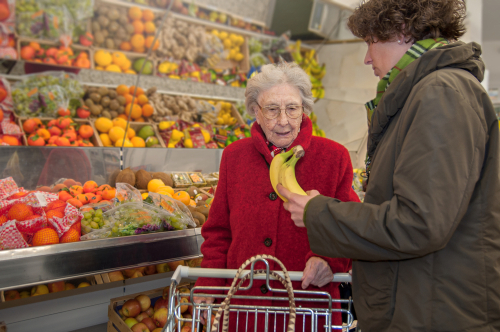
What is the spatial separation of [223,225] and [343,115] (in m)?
3.75

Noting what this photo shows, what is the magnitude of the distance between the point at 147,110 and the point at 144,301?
2084 millimetres

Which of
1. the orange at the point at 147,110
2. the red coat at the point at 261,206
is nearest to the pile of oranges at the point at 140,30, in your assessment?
the orange at the point at 147,110

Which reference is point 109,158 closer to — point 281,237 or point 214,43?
point 281,237

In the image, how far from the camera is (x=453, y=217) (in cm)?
85

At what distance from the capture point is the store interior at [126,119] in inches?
73.7

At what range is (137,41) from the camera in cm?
388

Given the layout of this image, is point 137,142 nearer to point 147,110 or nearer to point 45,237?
point 147,110

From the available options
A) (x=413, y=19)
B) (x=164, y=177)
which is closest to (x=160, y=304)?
(x=164, y=177)

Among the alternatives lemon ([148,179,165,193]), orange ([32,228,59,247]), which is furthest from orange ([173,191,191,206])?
orange ([32,228,59,247])

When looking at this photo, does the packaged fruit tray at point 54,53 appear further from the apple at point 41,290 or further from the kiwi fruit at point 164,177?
the apple at point 41,290

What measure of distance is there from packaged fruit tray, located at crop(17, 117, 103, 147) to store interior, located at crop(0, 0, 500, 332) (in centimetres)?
1

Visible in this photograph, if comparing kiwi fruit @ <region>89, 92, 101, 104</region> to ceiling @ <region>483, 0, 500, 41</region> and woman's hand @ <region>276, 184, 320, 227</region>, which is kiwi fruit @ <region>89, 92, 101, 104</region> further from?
ceiling @ <region>483, 0, 500, 41</region>

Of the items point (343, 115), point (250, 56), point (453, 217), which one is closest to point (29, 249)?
point (453, 217)

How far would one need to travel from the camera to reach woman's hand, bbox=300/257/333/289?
4.66 ft
